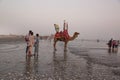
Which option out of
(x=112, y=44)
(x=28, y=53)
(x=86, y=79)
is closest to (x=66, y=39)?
(x=28, y=53)

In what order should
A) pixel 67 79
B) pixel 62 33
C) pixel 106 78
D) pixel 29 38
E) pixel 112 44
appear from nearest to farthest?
pixel 67 79, pixel 106 78, pixel 29 38, pixel 62 33, pixel 112 44

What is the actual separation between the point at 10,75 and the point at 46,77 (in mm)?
1843

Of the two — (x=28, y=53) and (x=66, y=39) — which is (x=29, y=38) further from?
(x=66, y=39)

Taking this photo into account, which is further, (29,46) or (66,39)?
(66,39)

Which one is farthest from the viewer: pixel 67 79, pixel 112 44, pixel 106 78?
pixel 112 44

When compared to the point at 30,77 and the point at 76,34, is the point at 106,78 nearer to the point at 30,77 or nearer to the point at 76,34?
the point at 30,77

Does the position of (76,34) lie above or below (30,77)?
above

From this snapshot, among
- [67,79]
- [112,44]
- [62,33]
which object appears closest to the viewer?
[67,79]

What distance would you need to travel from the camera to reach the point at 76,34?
31812mm

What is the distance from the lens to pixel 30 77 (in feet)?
34.3

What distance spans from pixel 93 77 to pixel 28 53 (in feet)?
33.6

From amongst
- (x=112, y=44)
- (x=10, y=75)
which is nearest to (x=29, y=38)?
(x=10, y=75)

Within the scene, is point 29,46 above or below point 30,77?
above

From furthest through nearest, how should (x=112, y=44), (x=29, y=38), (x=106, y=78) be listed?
(x=112, y=44)
(x=29, y=38)
(x=106, y=78)
